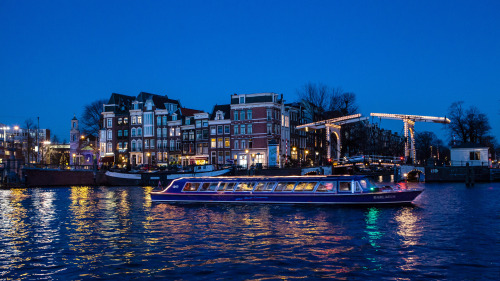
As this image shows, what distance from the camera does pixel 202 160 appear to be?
3632 inches

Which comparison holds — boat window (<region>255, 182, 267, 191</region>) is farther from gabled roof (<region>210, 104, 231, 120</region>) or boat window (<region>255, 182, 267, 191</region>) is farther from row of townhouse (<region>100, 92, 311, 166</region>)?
gabled roof (<region>210, 104, 231, 120</region>)

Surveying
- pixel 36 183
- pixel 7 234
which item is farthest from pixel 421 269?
pixel 36 183

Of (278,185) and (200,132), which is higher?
(200,132)

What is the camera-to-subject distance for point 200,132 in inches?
3632

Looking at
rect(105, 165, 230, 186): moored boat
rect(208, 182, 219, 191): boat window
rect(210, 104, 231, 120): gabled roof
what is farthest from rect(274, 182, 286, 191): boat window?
rect(210, 104, 231, 120): gabled roof

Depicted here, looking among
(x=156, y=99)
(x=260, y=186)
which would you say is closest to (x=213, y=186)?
(x=260, y=186)

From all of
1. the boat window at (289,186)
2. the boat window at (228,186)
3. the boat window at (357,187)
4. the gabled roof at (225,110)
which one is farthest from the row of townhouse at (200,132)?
the boat window at (357,187)

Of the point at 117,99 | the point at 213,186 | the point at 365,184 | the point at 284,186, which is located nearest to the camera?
the point at 365,184

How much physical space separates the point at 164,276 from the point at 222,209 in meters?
20.3

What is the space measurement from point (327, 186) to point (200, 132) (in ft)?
189

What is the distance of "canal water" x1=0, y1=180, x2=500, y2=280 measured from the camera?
1638cm

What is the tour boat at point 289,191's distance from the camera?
1409 inches

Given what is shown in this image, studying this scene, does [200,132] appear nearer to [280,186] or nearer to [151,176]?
[151,176]

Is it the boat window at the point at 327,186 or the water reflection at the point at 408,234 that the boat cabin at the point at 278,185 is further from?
the water reflection at the point at 408,234
